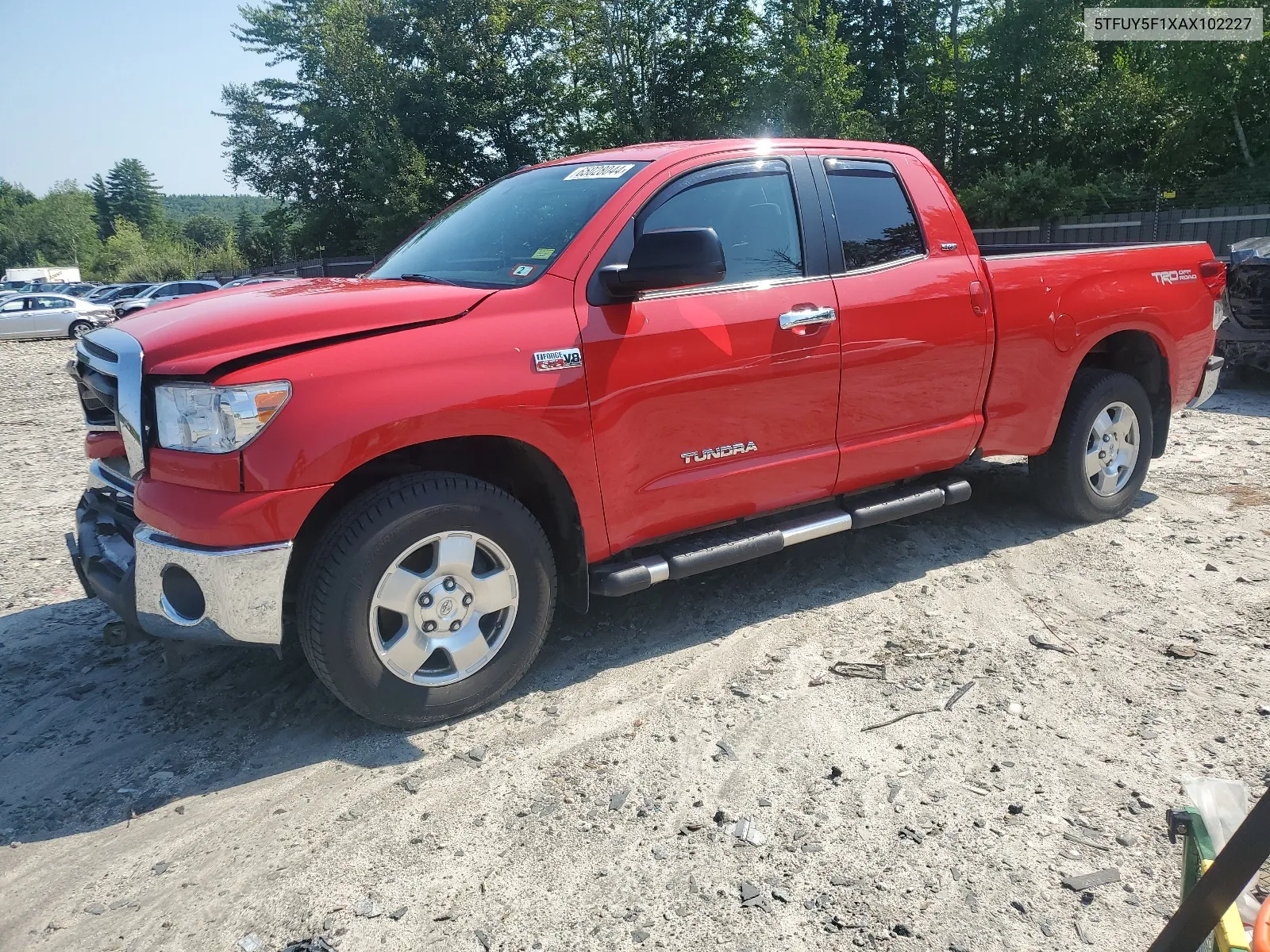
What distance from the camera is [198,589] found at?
2934mm

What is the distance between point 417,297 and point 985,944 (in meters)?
2.54

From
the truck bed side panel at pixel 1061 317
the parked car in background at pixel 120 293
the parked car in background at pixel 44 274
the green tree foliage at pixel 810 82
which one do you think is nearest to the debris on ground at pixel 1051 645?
the truck bed side panel at pixel 1061 317

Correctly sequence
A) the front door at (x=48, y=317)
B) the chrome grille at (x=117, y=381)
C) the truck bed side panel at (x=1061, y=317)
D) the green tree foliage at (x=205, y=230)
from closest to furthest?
the chrome grille at (x=117, y=381)
the truck bed side panel at (x=1061, y=317)
the front door at (x=48, y=317)
the green tree foliage at (x=205, y=230)

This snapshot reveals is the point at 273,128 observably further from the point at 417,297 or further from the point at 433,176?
the point at 417,297

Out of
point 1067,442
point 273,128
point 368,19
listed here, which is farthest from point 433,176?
point 1067,442

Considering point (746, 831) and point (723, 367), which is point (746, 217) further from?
point (746, 831)

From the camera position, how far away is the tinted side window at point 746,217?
375cm

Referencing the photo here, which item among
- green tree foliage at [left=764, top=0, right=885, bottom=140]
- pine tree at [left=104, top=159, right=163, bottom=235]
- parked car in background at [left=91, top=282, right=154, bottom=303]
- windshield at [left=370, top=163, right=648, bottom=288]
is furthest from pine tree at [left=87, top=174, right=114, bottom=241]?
windshield at [left=370, top=163, right=648, bottom=288]

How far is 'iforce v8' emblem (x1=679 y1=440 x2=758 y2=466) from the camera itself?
12.0ft

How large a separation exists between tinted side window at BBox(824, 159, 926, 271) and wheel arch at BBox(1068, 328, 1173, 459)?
152cm

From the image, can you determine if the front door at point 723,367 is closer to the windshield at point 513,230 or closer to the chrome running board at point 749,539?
the chrome running board at point 749,539

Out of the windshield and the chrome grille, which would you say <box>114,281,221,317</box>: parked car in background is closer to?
the windshield

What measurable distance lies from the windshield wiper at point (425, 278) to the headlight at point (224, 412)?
0.97m

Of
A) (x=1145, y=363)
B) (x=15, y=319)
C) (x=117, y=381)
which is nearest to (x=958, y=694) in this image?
(x=1145, y=363)
